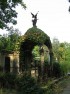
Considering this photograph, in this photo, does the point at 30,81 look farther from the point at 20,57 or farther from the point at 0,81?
the point at 20,57

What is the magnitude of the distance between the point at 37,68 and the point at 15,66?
5.39 feet

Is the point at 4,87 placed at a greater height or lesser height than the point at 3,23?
lesser

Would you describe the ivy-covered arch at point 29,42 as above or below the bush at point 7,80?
above

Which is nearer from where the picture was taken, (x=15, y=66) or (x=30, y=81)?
(x=30, y=81)

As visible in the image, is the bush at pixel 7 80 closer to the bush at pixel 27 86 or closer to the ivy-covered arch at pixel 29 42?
the bush at pixel 27 86

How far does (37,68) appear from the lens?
83.9ft

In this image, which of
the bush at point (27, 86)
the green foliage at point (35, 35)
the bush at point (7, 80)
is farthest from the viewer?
the green foliage at point (35, 35)

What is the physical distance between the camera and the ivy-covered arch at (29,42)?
24.1m


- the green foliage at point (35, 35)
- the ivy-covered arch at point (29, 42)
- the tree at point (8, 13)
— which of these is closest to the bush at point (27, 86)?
the tree at point (8, 13)

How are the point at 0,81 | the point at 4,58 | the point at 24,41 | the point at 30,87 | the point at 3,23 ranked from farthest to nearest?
1. the point at 4,58
2. the point at 24,41
3. the point at 3,23
4. the point at 0,81
5. the point at 30,87

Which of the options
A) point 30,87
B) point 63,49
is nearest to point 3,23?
point 30,87

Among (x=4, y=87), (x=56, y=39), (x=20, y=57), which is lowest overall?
(x=4, y=87)

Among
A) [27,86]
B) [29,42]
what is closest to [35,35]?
[29,42]

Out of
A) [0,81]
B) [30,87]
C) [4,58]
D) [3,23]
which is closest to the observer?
[30,87]
